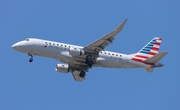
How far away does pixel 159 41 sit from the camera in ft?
208

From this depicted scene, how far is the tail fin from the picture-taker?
60.3m

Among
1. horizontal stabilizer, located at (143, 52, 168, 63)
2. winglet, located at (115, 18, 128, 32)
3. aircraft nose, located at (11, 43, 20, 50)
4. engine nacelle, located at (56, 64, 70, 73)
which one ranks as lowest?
engine nacelle, located at (56, 64, 70, 73)

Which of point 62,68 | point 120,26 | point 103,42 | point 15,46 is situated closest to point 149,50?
point 103,42

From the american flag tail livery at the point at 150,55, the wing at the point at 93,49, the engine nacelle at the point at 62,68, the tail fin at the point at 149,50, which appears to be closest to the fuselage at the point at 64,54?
the american flag tail livery at the point at 150,55

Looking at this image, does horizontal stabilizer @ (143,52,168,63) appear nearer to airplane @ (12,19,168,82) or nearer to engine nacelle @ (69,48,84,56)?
airplane @ (12,19,168,82)

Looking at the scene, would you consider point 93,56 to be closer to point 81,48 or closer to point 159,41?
point 81,48

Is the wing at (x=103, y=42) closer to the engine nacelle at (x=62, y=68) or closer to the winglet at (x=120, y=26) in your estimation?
the winglet at (x=120, y=26)

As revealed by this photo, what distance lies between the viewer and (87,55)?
57.0 m

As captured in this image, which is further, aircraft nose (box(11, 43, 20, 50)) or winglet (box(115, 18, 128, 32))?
aircraft nose (box(11, 43, 20, 50))

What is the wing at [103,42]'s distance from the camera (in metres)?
52.9

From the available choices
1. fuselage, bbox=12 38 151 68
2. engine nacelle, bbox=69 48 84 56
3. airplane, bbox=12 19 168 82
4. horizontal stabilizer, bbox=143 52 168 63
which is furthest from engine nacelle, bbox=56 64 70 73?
horizontal stabilizer, bbox=143 52 168 63

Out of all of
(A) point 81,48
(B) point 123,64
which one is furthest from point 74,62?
(B) point 123,64

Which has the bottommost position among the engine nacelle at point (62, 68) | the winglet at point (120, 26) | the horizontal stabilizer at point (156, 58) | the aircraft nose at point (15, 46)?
the engine nacelle at point (62, 68)

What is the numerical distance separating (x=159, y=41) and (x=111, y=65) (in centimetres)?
956
